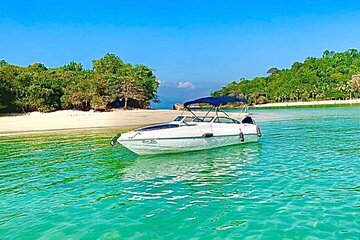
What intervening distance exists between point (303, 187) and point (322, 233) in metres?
3.42

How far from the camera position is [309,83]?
477 ft

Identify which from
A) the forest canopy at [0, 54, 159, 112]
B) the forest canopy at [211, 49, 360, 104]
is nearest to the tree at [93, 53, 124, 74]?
the forest canopy at [0, 54, 159, 112]

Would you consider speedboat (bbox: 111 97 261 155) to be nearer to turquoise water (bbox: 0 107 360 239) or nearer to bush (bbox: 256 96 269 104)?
turquoise water (bbox: 0 107 360 239)

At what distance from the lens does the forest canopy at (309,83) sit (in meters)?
133

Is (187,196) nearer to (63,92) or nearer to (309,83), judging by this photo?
(63,92)

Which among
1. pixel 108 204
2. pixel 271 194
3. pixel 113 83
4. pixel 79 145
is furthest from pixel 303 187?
pixel 113 83

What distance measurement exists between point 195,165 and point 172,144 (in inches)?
96.7

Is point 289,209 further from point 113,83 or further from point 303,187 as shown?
point 113,83

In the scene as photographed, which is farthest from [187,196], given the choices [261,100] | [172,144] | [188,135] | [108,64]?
[261,100]

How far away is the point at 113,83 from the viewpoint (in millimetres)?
67500

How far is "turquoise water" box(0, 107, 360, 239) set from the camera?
24.6 feet

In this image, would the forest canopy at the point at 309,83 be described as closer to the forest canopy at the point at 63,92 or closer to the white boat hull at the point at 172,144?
the forest canopy at the point at 63,92

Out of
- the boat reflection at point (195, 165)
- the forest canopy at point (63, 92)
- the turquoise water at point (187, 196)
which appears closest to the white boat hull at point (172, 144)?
the boat reflection at point (195, 165)

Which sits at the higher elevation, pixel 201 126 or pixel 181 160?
pixel 201 126
